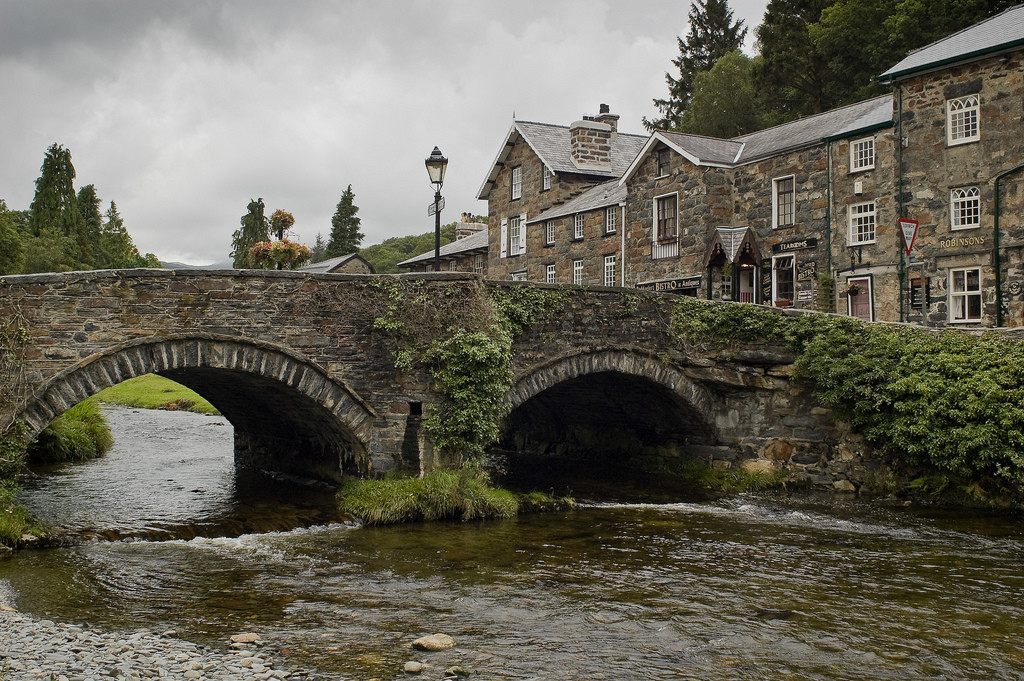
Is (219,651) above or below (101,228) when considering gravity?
below

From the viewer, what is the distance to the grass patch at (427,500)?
49.8 ft

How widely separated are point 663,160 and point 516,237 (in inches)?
448

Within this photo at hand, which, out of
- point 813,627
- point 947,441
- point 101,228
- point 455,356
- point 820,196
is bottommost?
point 813,627

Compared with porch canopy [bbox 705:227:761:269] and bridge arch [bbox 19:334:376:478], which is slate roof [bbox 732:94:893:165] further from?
bridge arch [bbox 19:334:376:478]

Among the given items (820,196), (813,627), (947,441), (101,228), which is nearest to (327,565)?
(813,627)

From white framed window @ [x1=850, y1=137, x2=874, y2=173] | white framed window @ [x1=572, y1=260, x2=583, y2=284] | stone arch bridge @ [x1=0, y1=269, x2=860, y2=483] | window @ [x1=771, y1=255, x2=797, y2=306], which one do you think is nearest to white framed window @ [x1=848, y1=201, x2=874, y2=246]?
white framed window @ [x1=850, y1=137, x2=874, y2=173]

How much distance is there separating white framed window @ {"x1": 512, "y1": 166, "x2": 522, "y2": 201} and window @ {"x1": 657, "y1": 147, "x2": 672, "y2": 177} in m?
11.0

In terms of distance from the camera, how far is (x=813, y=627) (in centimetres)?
976

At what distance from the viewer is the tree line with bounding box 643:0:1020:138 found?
39.4m

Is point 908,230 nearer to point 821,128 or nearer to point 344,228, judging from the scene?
point 821,128

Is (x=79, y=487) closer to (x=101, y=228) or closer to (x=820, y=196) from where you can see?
(x=820, y=196)

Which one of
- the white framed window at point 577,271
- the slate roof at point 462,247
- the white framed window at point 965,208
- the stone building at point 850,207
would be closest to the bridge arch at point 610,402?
the stone building at point 850,207

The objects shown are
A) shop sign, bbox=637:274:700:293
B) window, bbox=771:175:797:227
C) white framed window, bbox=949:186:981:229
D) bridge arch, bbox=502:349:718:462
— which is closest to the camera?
bridge arch, bbox=502:349:718:462

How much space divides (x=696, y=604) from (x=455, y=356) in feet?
23.6
